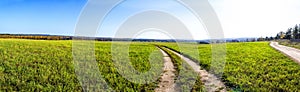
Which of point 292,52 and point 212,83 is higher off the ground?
point 292,52

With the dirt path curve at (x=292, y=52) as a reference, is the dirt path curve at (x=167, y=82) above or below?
below

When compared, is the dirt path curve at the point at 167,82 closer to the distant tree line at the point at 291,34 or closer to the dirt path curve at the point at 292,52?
the dirt path curve at the point at 292,52

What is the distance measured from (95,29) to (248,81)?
11.8m

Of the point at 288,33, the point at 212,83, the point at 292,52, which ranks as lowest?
the point at 212,83

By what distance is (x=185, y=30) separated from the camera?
19578 mm

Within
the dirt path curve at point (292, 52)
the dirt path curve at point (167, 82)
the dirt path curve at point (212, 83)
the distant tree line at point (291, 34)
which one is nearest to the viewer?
the dirt path curve at point (167, 82)

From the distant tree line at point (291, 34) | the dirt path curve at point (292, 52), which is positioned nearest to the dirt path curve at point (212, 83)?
the dirt path curve at point (292, 52)

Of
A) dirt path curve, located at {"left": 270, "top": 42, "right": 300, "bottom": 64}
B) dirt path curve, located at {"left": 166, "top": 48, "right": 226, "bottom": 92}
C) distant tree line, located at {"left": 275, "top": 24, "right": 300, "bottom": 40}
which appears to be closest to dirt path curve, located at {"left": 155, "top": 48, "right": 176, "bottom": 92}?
dirt path curve, located at {"left": 166, "top": 48, "right": 226, "bottom": 92}

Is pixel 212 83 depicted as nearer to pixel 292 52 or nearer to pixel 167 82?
pixel 167 82

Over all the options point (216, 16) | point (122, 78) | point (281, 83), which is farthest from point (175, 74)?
point (216, 16)

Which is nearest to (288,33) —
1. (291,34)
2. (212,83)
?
(291,34)

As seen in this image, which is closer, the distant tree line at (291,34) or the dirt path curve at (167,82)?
the dirt path curve at (167,82)

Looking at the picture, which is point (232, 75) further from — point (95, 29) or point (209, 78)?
point (95, 29)

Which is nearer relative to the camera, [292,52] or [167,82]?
[167,82]
